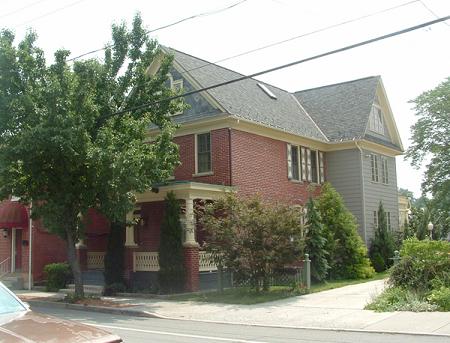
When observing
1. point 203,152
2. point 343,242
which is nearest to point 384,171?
point 343,242

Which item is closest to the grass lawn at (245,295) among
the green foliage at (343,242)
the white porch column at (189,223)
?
the white porch column at (189,223)

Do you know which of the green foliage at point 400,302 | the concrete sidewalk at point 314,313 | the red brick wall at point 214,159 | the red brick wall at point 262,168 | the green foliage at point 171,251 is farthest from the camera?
the red brick wall at point 262,168

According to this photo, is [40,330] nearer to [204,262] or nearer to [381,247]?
[204,262]

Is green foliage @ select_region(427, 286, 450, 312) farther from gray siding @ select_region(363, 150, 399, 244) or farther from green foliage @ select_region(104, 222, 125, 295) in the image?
gray siding @ select_region(363, 150, 399, 244)

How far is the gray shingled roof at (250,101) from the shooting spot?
2361 cm

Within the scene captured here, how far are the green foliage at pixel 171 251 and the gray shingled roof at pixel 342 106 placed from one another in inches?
453

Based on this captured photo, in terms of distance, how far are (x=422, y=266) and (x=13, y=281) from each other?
703 inches

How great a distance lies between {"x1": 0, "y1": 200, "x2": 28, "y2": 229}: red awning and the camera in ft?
80.5

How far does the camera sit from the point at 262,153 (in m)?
24.0

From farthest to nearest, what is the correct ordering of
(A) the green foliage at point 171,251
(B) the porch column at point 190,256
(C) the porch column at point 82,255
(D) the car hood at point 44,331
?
(C) the porch column at point 82,255
(B) the porch column at point 190,256
(A) the green foliage at point 171,251
(D) the car hood at point 44,331

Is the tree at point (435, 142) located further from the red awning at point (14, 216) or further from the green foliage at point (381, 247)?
the red awning at point (14, 216)

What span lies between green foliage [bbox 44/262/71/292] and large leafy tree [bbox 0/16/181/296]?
16.1ft

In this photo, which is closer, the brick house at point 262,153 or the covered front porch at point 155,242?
the covered front porch at point 155,242

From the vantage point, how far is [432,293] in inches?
566
